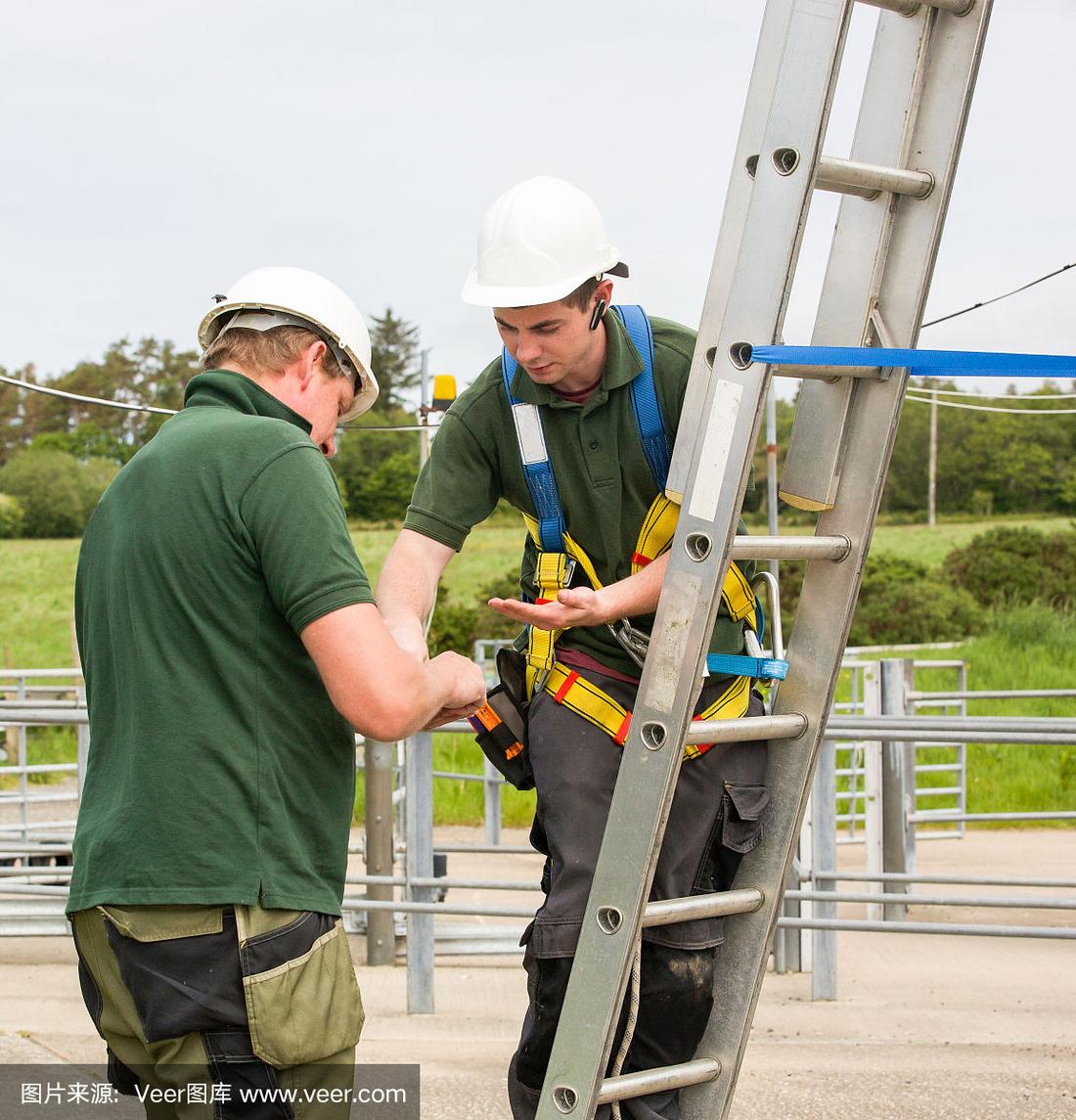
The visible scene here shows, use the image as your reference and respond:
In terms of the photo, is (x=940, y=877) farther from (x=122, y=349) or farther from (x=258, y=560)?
(x=122, y=349)

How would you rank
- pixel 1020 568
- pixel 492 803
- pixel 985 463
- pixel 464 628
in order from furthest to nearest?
pixel 985 463 → pixel 1020 568 → pixel 464 628 → pixel 492 803

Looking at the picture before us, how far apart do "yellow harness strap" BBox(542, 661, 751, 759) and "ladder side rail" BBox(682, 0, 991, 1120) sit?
0.53 feet

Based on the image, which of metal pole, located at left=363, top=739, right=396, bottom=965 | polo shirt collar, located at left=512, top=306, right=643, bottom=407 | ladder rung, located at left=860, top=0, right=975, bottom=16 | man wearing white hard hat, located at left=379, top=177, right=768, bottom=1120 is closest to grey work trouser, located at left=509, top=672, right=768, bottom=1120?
man wearing white hard hat, located at left=379, top=177, right=768, bottom=1120

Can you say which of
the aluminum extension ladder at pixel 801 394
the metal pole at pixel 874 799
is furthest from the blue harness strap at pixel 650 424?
the metal pole at pixel 874 799

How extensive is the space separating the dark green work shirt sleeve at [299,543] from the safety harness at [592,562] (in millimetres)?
807

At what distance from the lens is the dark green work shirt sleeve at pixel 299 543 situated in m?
2.50

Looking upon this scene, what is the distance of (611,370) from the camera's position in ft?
10.8

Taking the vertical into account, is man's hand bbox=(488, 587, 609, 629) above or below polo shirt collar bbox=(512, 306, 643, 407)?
below

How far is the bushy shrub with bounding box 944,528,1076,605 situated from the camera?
36375 mm

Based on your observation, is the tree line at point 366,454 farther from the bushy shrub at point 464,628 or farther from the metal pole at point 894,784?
the metal pole at point 894,784

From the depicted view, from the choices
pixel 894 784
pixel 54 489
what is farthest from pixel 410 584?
pixel 54 489

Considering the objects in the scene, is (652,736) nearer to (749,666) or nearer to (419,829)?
Result: (749,666)

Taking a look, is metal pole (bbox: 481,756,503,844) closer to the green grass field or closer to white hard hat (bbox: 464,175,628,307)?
the green grass field

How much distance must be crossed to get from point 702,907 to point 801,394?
1.06 metres
